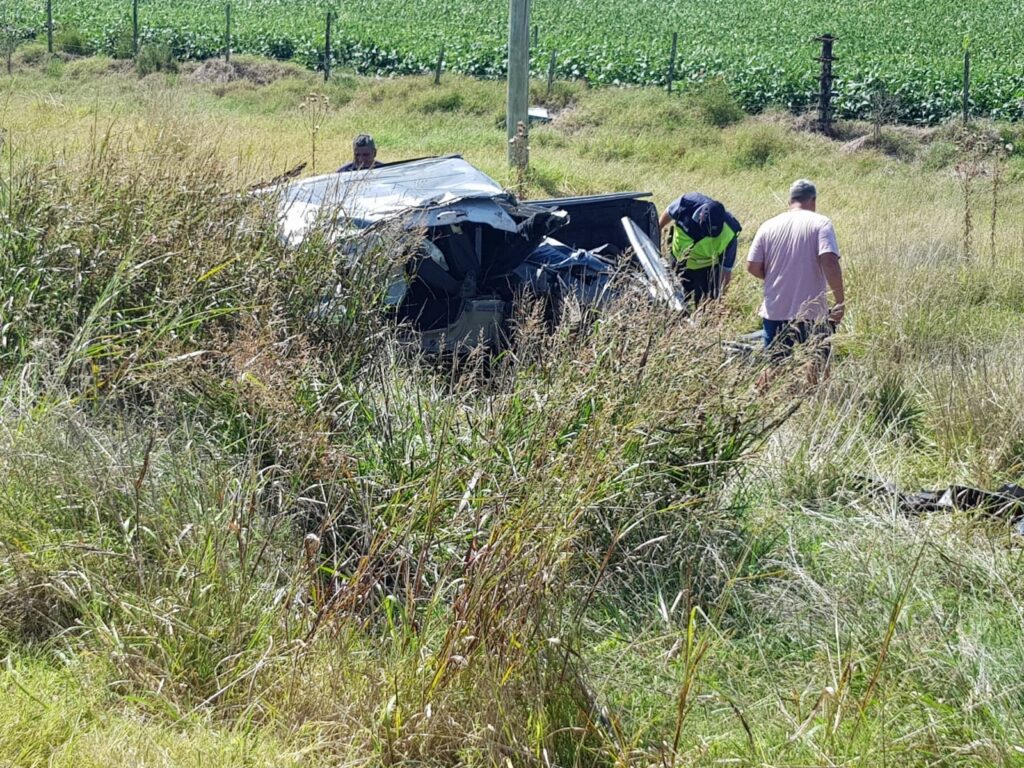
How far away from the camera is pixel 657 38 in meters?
35.1

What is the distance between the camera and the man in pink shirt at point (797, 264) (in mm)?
7094

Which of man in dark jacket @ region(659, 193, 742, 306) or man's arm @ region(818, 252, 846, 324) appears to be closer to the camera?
man's arm @ region(818, 252, 846, 324)

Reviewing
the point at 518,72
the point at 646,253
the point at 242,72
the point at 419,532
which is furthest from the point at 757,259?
the point at 242,72

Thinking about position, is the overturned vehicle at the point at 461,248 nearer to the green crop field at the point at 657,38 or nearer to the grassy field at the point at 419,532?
the grassy field at the point at 419,532

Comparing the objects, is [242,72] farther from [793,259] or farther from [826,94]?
[793,259]

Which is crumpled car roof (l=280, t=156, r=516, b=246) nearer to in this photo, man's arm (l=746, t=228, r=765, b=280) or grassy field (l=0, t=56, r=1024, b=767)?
grassy field (l=0, t=56, r=1024, b=767)

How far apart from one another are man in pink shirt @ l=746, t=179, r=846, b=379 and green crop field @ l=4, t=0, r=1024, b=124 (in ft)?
55.2

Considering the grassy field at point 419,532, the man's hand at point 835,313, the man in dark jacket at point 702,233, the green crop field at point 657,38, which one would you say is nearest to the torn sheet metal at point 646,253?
the man in dark jacket at point 702,233

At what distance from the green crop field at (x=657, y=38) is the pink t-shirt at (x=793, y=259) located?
16.9 m

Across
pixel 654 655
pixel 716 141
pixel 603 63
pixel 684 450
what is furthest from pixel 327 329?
pixel 603 63

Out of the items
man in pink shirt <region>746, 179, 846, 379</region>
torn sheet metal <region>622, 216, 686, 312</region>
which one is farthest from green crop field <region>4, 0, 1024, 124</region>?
man in pink shirt <region>746, 179, 846, 379</region>

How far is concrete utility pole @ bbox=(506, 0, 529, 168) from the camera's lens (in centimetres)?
1416

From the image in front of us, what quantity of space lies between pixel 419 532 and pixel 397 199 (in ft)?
11.9

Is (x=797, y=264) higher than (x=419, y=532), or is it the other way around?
(x=797, y=264)
